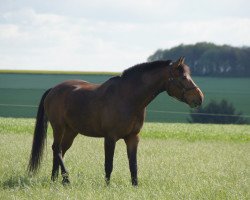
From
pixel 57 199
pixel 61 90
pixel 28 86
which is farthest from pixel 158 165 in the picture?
pixel 28 86

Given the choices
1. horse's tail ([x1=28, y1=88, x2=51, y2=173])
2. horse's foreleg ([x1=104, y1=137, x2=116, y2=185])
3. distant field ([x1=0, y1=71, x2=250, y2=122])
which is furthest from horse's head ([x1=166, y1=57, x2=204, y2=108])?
distant field ([x1=0, y1=71, x2=250, y2=122])

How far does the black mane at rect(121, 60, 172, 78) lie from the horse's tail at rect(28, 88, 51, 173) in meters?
2.20

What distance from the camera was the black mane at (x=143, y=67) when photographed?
9141mm

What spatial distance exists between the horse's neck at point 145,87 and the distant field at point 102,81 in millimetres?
37644

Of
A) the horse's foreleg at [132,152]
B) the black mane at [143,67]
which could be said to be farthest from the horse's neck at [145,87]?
the horse's foreleg at [132,152]

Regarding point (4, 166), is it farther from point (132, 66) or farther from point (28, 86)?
point (28, 86)

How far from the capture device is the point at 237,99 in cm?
5425

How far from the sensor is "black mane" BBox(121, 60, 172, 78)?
9.14 m

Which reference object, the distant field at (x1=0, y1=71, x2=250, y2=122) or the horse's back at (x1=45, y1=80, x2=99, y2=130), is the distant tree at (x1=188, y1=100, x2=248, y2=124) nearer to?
the distant field at (x1=0, y1=71, x2=250, y2=122)

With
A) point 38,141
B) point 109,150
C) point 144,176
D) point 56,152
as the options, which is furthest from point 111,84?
point 38,141

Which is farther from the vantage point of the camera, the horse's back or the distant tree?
the distant tree

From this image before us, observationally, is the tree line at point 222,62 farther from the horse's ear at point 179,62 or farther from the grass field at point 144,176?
the horse's ear at point 179,62

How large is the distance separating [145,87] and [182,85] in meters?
0.62

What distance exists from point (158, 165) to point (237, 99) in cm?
4397
